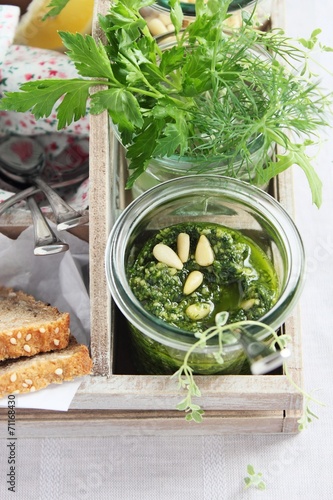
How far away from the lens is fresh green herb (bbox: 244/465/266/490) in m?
1.01

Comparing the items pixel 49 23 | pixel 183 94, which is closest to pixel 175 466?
pixel 183 94

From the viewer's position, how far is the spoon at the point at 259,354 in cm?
70

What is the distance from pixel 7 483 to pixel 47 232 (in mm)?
352

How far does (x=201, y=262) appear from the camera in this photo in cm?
87

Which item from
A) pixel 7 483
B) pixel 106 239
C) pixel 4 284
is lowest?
pixel 7 483

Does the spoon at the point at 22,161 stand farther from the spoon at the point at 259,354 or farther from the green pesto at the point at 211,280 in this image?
the spoon at the point at 259,354

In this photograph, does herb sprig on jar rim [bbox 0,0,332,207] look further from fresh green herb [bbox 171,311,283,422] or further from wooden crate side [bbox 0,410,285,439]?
wooden crate side [bbox 0,410,285,439]

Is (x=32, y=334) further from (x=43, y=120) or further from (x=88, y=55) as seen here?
(x=43, y=120)

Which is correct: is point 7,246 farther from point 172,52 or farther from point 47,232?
point 172,52

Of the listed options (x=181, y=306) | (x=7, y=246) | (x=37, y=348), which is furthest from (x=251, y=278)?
(x=7, y=246)

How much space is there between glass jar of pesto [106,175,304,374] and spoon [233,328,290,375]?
0.5 inches

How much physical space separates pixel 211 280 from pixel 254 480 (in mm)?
326

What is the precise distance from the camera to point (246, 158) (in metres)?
0.86

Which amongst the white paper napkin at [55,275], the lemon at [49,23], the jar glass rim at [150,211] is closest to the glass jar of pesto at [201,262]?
the jar glass rim at [150,211]
